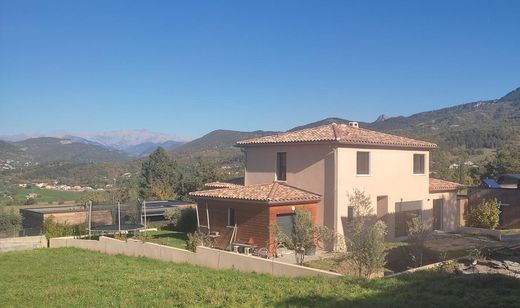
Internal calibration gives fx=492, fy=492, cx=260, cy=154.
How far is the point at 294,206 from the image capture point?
2258 cm

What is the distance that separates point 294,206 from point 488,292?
1219 cm

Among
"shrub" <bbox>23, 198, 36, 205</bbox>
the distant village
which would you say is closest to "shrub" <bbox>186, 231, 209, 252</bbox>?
"shrub" <bbox>23, 198, 36, 205</bbox>

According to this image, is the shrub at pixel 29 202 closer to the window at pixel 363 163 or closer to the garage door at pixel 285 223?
the garage door at pixel 285 223

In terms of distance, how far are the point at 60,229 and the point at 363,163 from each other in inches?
768

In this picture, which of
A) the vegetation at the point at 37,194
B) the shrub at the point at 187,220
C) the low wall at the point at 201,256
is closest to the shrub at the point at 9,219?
the low wall at the point at 201,256

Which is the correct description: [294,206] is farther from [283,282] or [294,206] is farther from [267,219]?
[283,282]

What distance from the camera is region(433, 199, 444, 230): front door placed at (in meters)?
29.2

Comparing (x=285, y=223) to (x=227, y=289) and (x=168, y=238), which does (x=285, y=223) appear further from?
(x=227, y=289)

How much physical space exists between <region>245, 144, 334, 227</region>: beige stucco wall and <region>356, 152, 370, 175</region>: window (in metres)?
2.04

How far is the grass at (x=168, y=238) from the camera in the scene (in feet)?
81.7

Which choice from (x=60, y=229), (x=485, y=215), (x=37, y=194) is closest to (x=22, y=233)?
(x=60, y=229)

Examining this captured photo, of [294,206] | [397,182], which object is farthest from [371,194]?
[294,206]

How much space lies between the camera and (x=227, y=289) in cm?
1362

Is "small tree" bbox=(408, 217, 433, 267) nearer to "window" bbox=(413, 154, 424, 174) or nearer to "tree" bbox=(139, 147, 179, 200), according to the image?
"window" bbox=(413, 154, 424, 174)
